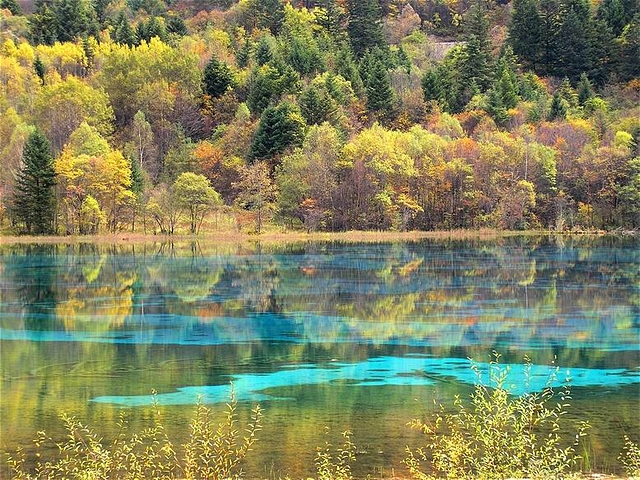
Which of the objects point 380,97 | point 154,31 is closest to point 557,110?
point 380,97

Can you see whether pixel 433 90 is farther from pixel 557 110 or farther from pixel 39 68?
pixel 39 68

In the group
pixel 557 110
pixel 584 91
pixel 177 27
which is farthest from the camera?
pixel 177 27

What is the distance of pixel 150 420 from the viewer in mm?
14492

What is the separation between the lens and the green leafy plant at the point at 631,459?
10148 mm

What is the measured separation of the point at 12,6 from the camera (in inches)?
5044

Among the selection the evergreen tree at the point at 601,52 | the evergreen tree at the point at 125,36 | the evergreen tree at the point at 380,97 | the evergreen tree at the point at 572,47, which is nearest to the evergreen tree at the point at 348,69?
the evergreen tree at the point at 380,97

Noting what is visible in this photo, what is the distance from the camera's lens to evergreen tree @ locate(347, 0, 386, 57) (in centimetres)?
11800

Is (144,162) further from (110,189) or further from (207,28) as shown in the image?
(207,28)

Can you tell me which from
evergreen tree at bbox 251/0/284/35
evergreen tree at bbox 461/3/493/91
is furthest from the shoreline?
evergreen tree at bbox 251/0/284/35

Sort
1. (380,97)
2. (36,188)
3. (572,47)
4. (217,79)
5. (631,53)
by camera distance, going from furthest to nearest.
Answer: (572,47), (631,53), (217,79), (380,97), (36,188)

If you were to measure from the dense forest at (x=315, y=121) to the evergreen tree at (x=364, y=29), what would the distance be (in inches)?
8.0

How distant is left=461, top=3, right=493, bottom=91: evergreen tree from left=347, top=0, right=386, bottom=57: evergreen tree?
16.3 metres

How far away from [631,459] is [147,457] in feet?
17.6

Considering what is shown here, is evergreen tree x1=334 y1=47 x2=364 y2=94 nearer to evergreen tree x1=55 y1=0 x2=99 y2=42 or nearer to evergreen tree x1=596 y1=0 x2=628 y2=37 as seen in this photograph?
evergreen tree x1=596 y1=0 x2=628 y2=37
